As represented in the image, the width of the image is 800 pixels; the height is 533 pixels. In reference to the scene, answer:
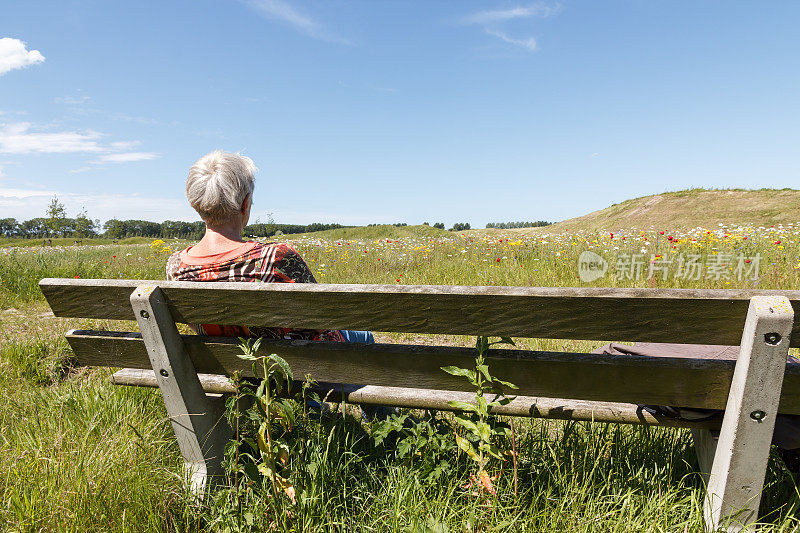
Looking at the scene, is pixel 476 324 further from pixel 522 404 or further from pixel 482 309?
pixel 522 404

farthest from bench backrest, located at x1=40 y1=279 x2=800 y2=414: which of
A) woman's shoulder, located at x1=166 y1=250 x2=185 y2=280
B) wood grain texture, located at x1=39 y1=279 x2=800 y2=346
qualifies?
woman's shoulder, located at x1=166 y1=250 x2=185 y2=280

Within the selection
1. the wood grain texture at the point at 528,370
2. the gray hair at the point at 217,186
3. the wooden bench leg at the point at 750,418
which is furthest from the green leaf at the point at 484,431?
the gray hair at the point at 217,186

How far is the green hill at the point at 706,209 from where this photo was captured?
22.4m

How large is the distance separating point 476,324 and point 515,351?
0.84ft

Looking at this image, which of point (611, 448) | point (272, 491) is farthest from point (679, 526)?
point (272, 491)

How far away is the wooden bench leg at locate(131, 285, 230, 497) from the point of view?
1.66 meters

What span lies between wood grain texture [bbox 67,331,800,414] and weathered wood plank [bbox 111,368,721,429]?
0.64 ft

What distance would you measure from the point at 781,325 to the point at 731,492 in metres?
0.67

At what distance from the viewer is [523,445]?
2229 millimetres

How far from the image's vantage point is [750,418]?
4.51ft

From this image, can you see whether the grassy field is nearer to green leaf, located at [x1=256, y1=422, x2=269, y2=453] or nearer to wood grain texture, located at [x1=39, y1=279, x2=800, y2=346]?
green leaf, located at [x1=256, y1=422, x2=269, y2=453]

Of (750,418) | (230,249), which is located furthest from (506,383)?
(230,249)

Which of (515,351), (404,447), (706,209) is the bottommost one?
(404,447)

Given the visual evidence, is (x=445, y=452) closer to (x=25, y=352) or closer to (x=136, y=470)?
(x=136, y=470)
